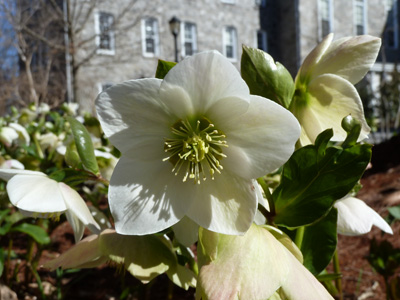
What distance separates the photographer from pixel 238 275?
1.10 feet

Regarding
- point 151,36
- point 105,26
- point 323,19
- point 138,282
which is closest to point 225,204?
point 138,282

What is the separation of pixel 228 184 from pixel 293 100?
142mm

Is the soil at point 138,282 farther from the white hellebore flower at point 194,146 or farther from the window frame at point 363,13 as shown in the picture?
the window frame at point 363,13

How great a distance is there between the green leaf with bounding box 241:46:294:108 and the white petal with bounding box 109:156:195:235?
0.13 metres

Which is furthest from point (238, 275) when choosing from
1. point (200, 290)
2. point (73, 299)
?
point (73, 299)

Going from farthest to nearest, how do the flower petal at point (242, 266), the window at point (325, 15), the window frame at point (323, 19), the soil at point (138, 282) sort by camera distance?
the window at point (325, 15), the window frame at point (323, 19), the soil at point (138, 282), the flower petal at point (242, 266)

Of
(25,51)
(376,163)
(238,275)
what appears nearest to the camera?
(238,275)

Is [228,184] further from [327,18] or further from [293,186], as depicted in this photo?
[327,18]

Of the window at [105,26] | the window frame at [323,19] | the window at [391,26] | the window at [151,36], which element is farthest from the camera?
the window at [391,26]

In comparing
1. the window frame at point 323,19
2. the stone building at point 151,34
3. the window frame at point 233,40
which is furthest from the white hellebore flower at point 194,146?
the window frame at point 323,19

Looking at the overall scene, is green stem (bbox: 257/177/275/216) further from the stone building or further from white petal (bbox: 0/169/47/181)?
the stone building

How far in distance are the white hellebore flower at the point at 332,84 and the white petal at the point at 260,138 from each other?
3.7 inches

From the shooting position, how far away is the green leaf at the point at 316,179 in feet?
1.22

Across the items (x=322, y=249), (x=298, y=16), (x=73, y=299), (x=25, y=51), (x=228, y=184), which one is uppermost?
(x=298, y=16)
